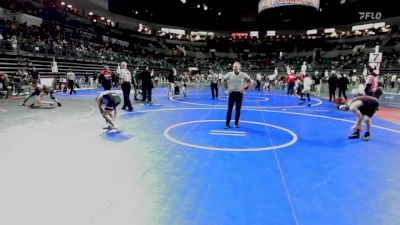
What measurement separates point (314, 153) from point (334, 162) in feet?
2.11

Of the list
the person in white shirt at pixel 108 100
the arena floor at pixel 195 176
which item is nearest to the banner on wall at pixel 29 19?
the arena floor at pixel 195 176

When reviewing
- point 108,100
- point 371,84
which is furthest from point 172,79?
point 371,84

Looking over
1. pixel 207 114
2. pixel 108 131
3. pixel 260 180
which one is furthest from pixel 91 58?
pixel 260 180

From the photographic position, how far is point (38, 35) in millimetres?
Answer: 28125

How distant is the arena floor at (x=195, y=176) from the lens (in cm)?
350

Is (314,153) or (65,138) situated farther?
(65,138)

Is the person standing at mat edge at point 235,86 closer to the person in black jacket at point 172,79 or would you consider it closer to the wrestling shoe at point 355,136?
the wrestling shoe at point 355,136

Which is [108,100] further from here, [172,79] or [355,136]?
[172,79]

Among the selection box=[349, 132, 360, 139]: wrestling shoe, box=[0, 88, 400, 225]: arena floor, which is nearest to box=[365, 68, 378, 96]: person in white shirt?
box=[0, 88, 400, 225]: arena floor

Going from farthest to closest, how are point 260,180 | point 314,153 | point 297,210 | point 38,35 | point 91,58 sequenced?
point 91,58, point 38,35, point 314,153, point 260,180, point 297,210

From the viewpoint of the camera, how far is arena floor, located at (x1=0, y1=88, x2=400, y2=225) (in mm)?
3502

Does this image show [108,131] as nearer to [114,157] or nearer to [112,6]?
[114,157]

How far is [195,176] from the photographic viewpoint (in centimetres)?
477

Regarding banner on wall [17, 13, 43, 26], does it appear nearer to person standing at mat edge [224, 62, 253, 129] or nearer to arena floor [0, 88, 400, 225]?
arena floor [0, 88, 400, 225]
